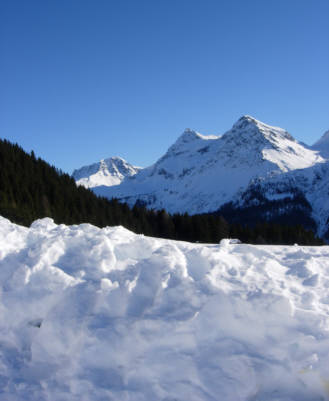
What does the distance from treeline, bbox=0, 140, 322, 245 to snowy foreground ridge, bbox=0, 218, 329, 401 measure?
3745 cm

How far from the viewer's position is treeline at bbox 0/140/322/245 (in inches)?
1919

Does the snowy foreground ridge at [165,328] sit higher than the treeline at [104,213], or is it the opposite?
the treeline at [104,213]

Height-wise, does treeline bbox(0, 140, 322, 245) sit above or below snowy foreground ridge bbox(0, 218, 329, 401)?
above

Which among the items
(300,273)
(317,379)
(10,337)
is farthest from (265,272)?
(10,337)

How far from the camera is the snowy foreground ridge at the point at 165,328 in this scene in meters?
6.17

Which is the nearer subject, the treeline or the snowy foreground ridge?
the snowy foreground ridge

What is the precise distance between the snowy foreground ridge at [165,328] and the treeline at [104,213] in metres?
37.4

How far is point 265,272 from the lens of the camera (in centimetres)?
923

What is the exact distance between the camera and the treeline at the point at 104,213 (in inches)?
1919

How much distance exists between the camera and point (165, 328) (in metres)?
7.24

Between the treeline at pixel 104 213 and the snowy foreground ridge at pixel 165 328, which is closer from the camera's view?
the snowy foreground ridge at pixel 165 328

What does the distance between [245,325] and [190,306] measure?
137 centimetres

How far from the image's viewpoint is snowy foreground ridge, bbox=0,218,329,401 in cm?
617

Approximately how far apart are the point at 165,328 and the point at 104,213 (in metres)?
48.4
